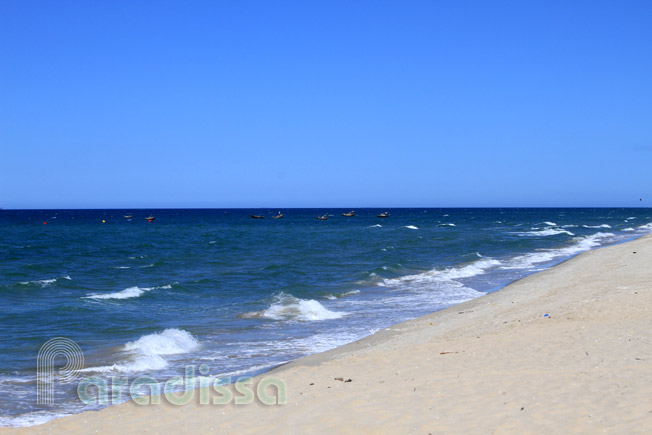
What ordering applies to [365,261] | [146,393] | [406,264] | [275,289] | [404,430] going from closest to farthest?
[404,430] → [146,393] → [275,289] → [406,264] → [365,261]

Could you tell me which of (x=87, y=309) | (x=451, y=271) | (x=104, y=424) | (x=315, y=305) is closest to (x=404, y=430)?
(x=104, y=424)

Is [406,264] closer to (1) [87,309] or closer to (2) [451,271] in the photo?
(2) [451,271]

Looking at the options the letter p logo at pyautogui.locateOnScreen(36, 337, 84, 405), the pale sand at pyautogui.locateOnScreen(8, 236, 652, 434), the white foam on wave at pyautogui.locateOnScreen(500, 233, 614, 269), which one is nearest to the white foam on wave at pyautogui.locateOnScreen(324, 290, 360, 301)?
the pale sand at pyautogui.locateOnScreen(8, 236, 652, 434)

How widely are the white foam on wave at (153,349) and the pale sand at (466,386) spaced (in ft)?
9.80

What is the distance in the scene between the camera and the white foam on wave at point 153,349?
11969 millimetres

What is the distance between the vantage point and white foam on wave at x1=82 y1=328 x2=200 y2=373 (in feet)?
39.3

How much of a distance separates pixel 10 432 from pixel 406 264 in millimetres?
25889

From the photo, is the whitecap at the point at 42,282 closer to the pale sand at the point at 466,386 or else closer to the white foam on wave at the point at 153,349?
the white foam on wave at the point at 153,349

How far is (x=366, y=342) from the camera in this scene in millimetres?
13211

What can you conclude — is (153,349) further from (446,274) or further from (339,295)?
(446,274)

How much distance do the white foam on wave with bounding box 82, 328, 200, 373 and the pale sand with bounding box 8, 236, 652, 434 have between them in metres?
2.99

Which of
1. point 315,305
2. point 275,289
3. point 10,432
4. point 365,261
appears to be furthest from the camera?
point 365,261

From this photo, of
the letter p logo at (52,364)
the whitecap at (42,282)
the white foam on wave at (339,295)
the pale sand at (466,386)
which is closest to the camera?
the pale sand at (466,386)

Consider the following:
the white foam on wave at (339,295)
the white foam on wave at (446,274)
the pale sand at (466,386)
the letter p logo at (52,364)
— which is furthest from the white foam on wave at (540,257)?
the letter p logo at (52,364)
